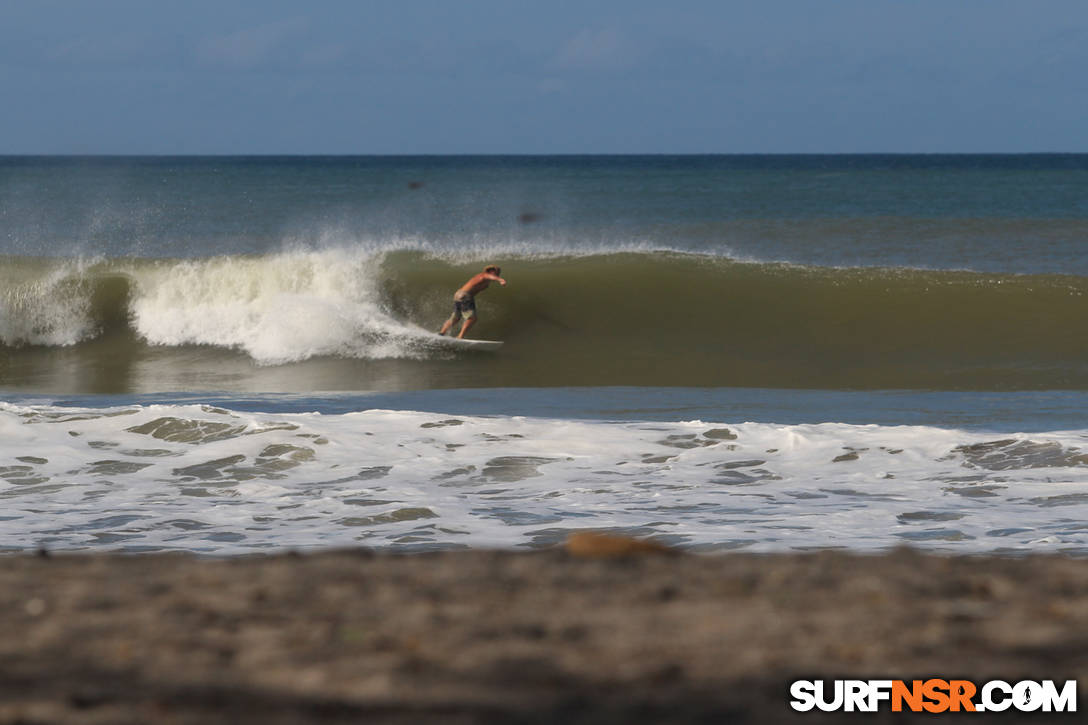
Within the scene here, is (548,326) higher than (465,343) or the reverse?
higher

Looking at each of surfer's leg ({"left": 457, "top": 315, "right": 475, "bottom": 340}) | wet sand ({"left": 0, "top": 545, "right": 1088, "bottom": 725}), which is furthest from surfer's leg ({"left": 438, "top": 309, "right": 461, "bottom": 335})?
wet sand ({"left": 0, "top": 545, "right": 1088, "bottom": 725})

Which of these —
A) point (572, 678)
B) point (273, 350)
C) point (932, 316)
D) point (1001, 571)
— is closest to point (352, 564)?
point (572, 678)

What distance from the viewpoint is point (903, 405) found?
39.7 feet

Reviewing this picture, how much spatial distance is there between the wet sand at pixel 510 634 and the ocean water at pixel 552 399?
7.80ft

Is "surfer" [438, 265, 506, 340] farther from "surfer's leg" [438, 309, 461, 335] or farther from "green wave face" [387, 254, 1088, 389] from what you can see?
"green wave face" [387, 254, 1088, 389]

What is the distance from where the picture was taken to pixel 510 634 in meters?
3.37

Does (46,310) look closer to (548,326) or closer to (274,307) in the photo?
(274,307)

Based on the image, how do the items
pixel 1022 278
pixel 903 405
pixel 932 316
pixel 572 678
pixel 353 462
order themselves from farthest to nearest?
pixel 1022 278 < pixel 932 316 < pixel 903 405 < pixel 353 462 < pixel 572 678

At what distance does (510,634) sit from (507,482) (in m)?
4.93

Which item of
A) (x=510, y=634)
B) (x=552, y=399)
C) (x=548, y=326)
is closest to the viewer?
(x=510, y=634)

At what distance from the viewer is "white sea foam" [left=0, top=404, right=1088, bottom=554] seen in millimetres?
6848

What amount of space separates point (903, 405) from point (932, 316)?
7266mm

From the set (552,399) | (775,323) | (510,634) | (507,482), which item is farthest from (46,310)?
(510,634)

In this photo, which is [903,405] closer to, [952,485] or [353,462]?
[952,485]
